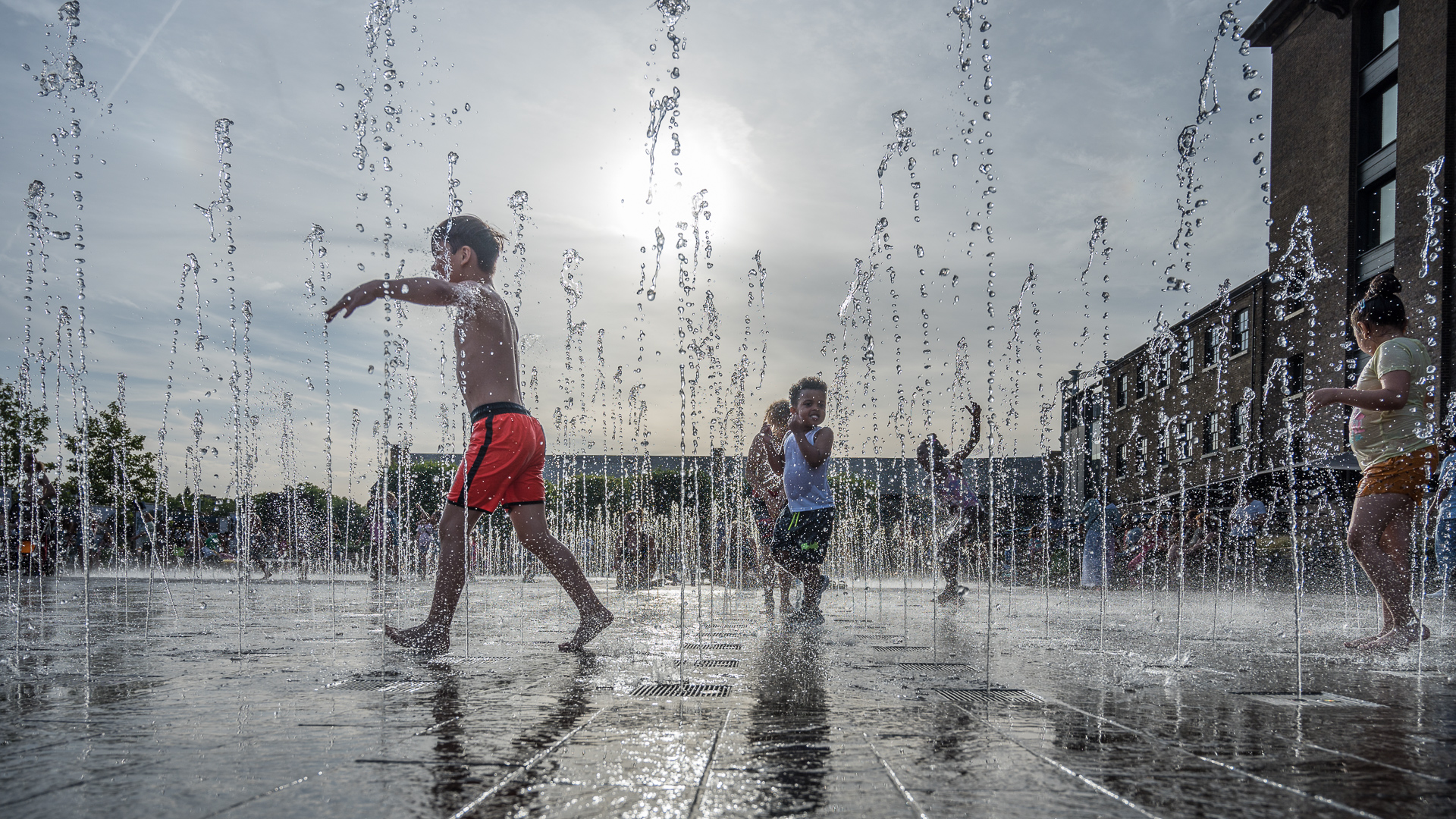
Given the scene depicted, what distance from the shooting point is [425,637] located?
3.94 metres

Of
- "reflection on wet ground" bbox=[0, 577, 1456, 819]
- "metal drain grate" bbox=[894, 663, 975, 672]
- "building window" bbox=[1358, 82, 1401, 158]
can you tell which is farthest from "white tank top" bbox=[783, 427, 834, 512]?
"building window" bbox=[1358, 82, 1401, 158]

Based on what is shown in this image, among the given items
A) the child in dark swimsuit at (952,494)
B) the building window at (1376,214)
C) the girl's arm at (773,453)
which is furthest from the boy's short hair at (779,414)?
the building window at (1376,214)

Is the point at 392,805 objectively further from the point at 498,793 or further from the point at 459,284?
the point at 459,284

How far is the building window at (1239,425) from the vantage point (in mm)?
30109

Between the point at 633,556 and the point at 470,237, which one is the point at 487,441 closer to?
the point at 470,237

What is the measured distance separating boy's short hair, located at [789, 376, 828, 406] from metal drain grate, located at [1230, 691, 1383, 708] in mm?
3577

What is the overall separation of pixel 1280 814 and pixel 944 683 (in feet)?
5.55

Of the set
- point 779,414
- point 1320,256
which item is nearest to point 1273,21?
point 1320,256

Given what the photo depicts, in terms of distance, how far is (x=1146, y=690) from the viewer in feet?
10.1

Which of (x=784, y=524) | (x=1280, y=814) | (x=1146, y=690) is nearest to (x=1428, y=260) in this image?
(x=784, y=524)

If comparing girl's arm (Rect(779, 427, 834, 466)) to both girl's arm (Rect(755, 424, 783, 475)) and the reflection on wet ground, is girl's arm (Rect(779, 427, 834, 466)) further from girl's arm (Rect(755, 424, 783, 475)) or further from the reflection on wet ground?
the reflection on wet ground

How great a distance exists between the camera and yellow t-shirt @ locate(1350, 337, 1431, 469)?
441 cm

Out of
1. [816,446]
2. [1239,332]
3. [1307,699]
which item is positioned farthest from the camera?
[1239,332]

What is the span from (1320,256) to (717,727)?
2783cm
